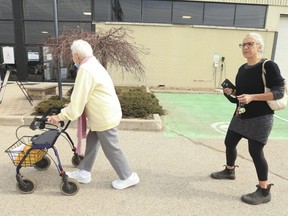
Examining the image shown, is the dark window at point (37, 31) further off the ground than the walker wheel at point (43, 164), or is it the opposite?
the dark window at point (37, 31)

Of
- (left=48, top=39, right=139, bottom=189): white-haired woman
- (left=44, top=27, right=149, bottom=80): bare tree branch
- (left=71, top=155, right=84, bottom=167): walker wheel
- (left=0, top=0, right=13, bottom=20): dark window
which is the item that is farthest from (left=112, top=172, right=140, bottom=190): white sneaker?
(left=0, top=0, right=13, bottom=20): dark window

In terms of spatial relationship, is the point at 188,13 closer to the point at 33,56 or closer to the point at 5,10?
the point at 33,56

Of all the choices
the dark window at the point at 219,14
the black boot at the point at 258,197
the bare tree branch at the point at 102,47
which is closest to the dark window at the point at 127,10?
the dark window at the point at 219,14

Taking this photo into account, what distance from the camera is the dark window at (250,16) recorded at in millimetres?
13086

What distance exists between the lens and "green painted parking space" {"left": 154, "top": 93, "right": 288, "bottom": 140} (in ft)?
19.3

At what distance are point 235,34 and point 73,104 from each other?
38.9ft

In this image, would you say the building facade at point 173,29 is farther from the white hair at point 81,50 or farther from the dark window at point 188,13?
the white hair at point 81,50

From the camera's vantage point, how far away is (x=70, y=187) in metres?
3.15

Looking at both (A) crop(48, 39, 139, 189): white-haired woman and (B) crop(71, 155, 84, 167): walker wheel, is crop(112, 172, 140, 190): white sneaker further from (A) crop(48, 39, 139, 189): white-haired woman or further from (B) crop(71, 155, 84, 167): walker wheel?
(B) crop(71, 155, 84, 167): walker wheel

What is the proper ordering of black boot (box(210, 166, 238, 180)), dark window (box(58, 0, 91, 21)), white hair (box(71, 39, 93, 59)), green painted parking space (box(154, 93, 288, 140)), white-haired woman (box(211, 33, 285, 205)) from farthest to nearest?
dark window (box(58, 0, 91, 21))
green painted parking space (box(154, 93, 288, 140))
black boot (box(210, 166, 238, 180))
white hair (box(71, 39, 93, 59))
white-haired woman (box(211, 33, 285, 205))

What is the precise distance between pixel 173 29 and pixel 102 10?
3380 millimetres

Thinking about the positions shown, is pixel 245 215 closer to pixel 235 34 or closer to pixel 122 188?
pixel 122 188

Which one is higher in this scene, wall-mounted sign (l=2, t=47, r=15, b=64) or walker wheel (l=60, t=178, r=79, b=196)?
wall-mounted sign (l=2, t=47, r=15, b=64)

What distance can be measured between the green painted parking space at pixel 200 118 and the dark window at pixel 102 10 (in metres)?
5.14
